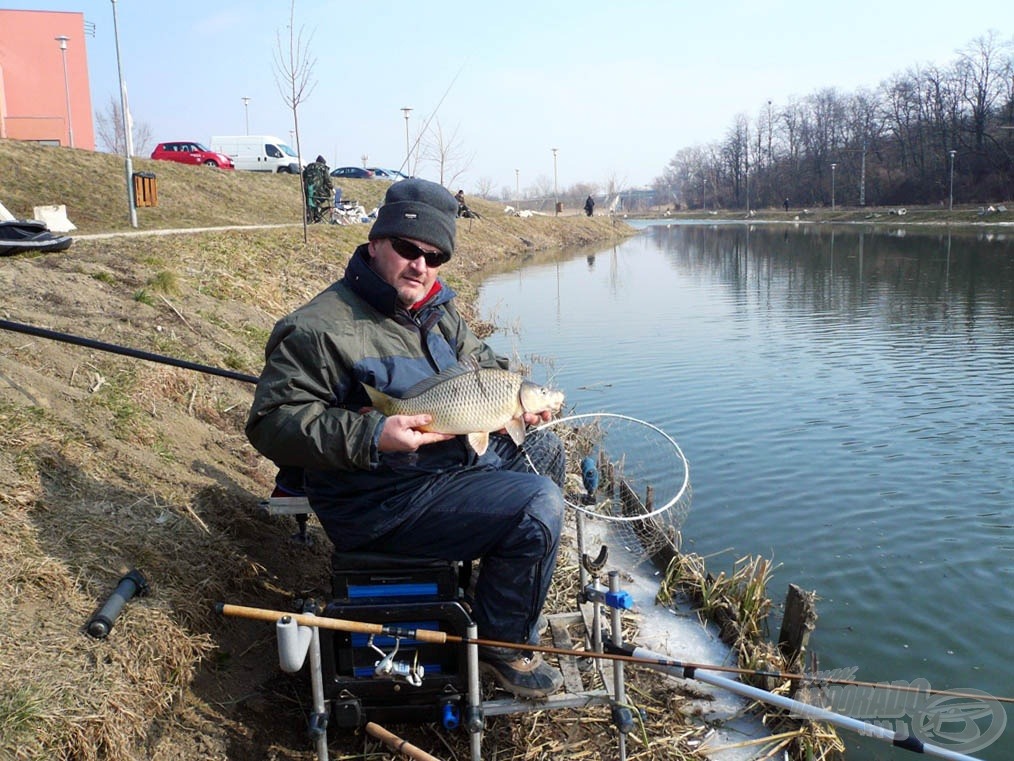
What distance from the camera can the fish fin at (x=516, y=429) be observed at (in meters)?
3.56

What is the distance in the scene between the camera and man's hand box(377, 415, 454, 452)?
316 cm

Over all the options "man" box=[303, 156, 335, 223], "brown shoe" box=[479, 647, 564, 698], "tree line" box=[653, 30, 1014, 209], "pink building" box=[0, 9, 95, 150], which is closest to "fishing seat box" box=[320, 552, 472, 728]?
"brown shoe" box=[479, 647, 564, 698]

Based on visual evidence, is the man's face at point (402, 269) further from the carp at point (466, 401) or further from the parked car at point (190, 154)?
the parked car at point (190, 154)

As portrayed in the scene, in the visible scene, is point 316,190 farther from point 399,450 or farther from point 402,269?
point 399,450

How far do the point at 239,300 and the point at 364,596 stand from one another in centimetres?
752

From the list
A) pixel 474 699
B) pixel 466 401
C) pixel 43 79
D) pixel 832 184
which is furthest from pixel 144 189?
pixel 832 184

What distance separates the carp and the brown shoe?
30.6 inches

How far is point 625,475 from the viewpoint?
7.88m

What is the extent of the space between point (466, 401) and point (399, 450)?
31cm

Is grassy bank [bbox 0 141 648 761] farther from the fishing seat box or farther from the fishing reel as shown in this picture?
the fishing reel

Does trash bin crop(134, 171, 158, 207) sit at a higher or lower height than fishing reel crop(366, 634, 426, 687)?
higher
